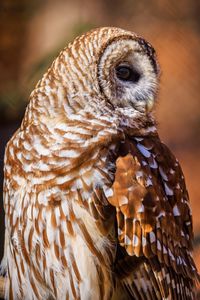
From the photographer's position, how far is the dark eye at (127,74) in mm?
3898

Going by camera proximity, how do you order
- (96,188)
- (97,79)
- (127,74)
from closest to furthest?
(96,188) < (97,79) < (127,74)

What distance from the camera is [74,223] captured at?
12.1 feet

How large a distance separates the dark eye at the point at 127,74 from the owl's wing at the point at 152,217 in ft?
0.79

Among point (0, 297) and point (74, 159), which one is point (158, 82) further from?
point (0, 297)

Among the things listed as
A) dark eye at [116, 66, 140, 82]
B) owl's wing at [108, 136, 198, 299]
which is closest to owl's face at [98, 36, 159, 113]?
dark eye at [116, 66, 140, 82]

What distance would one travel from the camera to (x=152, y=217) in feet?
12.3

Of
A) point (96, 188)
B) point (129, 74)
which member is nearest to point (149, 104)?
point (129, 74)

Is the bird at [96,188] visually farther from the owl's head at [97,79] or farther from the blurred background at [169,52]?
the blurred background at [169,52]

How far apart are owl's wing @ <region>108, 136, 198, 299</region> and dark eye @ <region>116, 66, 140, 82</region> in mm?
240

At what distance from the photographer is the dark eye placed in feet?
12.8

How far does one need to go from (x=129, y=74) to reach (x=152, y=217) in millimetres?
575

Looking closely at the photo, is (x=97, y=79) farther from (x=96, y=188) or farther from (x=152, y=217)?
(x=152, y=217)

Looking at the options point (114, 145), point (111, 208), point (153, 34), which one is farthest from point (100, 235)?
point (153, 34)

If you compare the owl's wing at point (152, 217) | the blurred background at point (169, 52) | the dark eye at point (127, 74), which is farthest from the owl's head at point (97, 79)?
the blurred background at point (169, 52)
